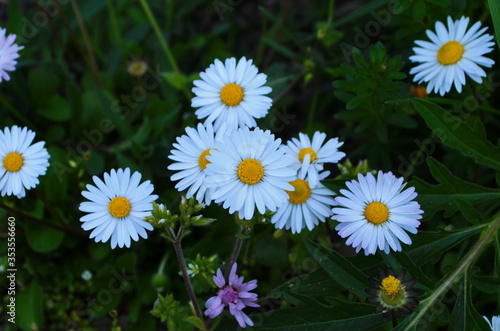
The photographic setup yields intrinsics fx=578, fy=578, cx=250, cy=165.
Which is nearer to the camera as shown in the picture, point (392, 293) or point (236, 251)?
point (392, 293)

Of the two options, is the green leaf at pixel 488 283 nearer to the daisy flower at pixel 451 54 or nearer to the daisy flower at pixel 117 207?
the daisy flower at pixel 451 54

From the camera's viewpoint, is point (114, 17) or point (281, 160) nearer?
point (281, 160)

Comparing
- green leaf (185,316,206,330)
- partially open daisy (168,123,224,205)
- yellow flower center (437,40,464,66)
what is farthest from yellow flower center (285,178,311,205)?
yellow flower center (437,40,464,66)

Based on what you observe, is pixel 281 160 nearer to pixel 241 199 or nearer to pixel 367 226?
pixel 241 199

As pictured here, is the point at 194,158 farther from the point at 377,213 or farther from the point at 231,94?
the point at 377,213

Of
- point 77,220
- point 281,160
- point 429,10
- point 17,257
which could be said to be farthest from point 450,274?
point 17,257

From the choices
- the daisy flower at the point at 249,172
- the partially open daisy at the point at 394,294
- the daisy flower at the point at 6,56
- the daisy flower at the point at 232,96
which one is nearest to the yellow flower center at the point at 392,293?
the partially open daisy at the point at 394,294

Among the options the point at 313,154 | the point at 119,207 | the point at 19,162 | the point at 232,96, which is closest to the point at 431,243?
the point at 313,154
